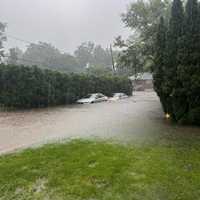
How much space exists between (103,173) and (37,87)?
1679 centimetres

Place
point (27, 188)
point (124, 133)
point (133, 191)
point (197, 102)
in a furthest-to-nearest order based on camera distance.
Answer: point (197, 102) → point (124, 133) → point (27, 188) → point (133, 191)

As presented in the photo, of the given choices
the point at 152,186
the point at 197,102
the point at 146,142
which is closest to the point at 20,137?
the point at 146,142

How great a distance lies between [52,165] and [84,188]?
1368 millimetres

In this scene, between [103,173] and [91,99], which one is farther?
[91,99]

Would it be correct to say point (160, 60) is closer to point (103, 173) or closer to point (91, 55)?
point (103, 173)

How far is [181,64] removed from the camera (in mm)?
9602

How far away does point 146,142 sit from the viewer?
6.95 meters

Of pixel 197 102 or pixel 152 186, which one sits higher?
pixel 197 102

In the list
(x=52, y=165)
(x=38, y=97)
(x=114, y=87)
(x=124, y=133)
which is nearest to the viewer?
(x=52, y=165)

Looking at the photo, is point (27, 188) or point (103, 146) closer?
point (27, 188)

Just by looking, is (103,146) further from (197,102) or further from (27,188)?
(197,102)

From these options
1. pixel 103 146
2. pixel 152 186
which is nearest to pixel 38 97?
pixel 103 146

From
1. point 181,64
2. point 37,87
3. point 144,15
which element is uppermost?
point 144,15

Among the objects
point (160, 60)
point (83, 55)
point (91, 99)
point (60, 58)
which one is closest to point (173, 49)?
point (160, 60)
